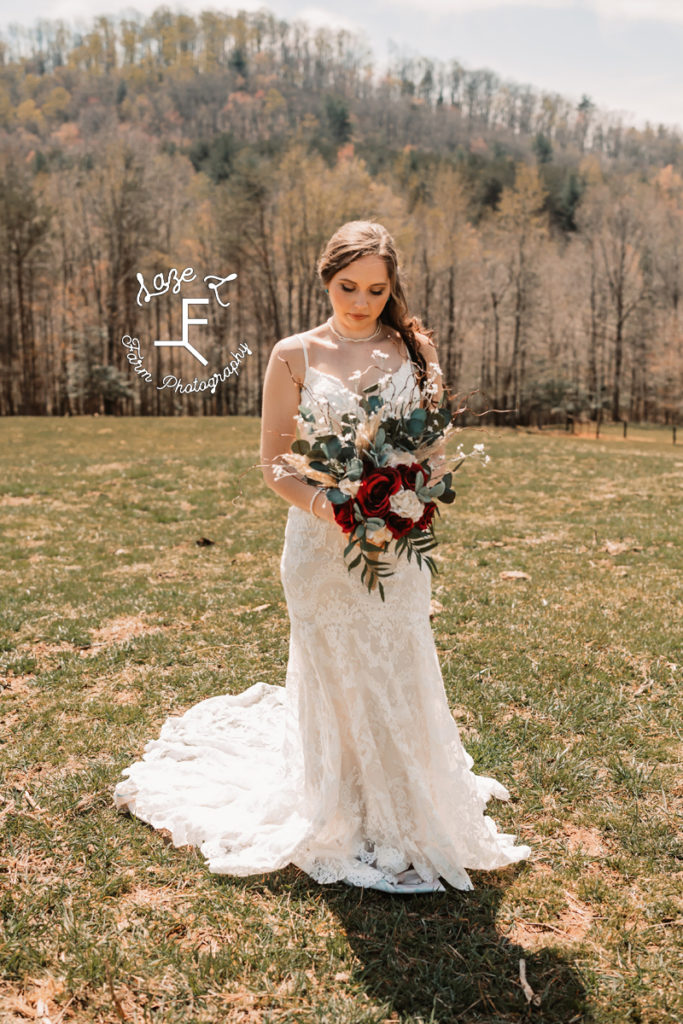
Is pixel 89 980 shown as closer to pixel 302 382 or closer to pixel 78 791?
pixel 78 791

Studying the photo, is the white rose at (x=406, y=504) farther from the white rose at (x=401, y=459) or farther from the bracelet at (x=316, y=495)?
the bracelet at (x=316, y=495)

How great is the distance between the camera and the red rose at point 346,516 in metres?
2.98

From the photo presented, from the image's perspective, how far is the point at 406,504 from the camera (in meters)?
3.02

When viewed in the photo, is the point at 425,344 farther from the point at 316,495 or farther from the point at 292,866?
the point at 292,866

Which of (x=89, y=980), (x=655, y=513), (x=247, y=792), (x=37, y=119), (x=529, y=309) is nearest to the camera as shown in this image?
(x=89, y=980)

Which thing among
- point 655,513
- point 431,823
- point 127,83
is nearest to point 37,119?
point 127,83

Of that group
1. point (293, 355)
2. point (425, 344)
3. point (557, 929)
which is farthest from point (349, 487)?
point (557, 929)

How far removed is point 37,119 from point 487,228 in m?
62.0

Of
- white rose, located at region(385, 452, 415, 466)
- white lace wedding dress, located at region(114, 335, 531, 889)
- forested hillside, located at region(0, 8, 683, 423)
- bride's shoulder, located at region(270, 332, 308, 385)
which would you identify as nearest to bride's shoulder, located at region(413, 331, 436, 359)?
white lace wedding dress, located at region(114, 335, 531, 889)

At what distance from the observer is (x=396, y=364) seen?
361cm

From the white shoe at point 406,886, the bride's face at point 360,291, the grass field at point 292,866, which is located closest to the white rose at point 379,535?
the grass field at point 292,866

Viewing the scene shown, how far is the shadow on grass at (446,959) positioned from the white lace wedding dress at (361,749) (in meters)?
0.09

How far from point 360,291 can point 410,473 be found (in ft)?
3.14

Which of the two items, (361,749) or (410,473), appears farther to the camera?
(361,749)
